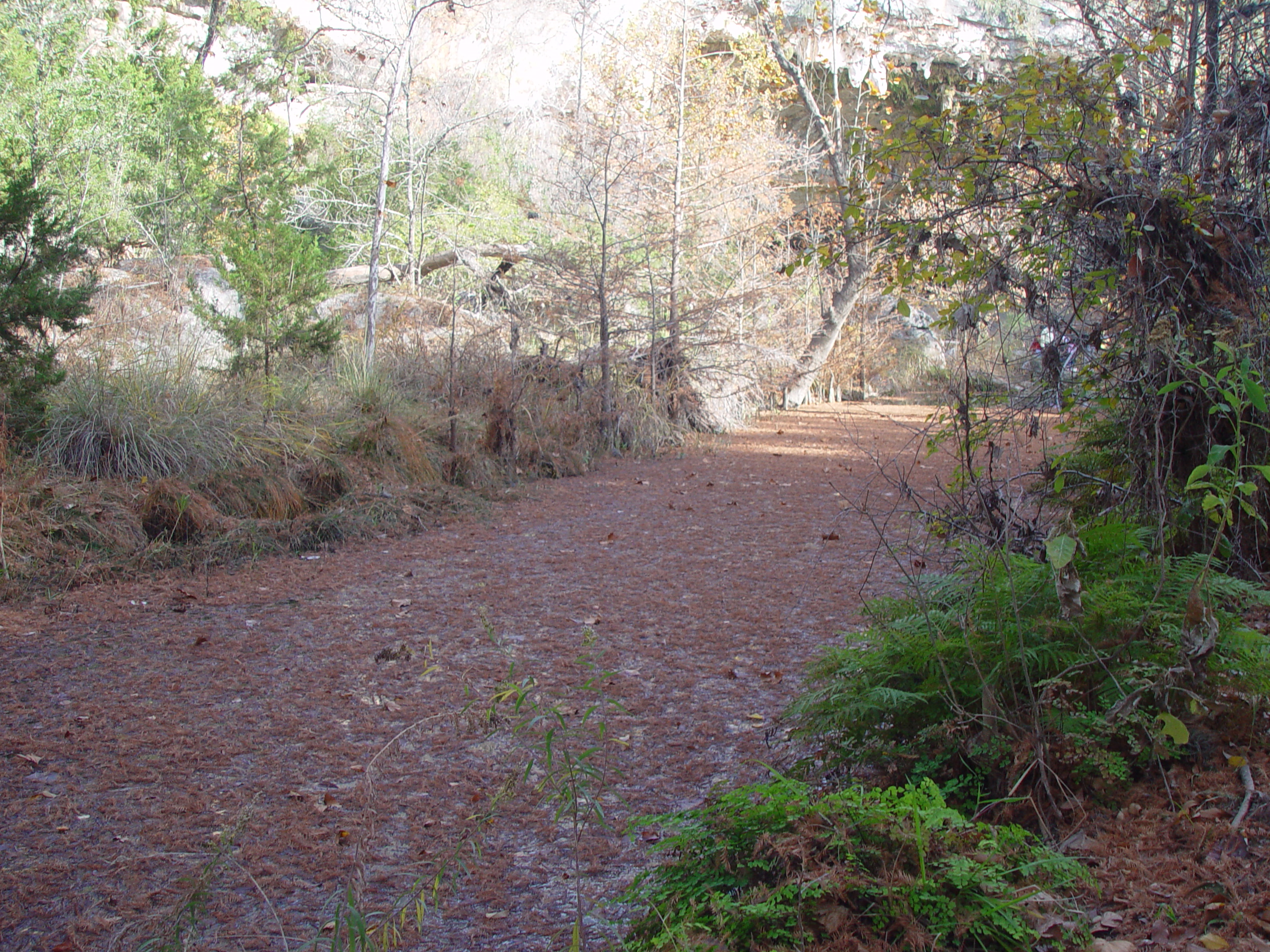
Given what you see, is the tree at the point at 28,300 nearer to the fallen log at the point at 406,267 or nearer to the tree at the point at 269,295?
the tree at the point at 269,295

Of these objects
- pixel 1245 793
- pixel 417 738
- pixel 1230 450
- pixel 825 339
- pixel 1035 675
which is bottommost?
pixel 417 738

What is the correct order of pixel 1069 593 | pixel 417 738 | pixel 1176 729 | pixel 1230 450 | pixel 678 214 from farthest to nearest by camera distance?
pixel 678 214 < pixel 417 738 < pixel 1230 450 < pixel 1069 593 < pixel 1176 729

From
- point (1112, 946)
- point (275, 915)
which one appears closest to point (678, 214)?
point (275, 915)

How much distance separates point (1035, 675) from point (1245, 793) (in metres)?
0.64

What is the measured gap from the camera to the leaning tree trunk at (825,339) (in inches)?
703

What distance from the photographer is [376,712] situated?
4.00 meters

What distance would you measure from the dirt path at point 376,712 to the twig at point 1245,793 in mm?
1515

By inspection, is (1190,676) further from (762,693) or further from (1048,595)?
(762,693)

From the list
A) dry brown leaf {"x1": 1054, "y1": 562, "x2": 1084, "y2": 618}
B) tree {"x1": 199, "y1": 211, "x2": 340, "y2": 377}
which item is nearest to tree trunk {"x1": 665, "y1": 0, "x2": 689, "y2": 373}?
tree {"x1": 199, "y1": 211, "x2": 340, "y2": 377}

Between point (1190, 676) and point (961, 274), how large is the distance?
2.08 m

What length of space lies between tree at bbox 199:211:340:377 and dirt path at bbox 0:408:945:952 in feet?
11.1

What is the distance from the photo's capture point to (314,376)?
979 cm

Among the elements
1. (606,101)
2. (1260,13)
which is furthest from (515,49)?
(1260,13)

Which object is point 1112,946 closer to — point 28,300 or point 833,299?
point 28,300
